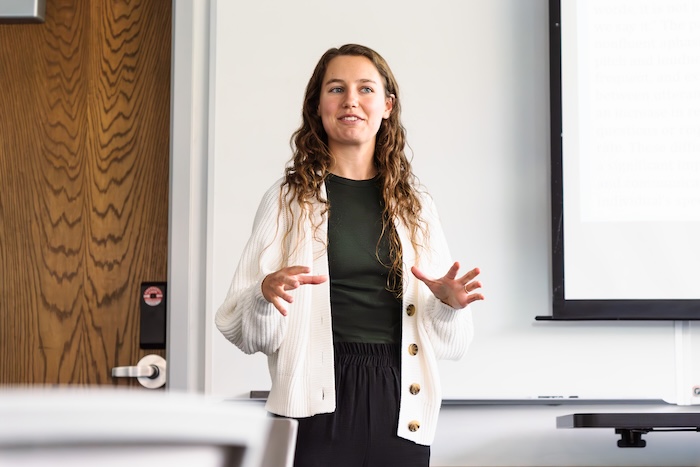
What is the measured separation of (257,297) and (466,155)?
1189mm

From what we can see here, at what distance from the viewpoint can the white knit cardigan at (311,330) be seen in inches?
65.4

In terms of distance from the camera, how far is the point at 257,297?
1625 mm

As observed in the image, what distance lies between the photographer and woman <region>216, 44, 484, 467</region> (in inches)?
65.4

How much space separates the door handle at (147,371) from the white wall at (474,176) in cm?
22

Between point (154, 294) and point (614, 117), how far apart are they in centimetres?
150

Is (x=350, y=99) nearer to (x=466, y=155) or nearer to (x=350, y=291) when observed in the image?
(x=350, y=291)

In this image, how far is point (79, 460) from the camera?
0.58 meters

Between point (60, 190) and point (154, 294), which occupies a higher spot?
point (60, 190)

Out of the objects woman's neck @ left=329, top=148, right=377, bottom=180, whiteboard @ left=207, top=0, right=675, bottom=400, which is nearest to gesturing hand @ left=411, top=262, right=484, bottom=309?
woman's neck @ left=329, top=148, right=377, bottom=180

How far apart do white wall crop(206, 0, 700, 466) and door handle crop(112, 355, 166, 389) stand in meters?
0.22

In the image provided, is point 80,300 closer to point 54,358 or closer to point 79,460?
point 54,358

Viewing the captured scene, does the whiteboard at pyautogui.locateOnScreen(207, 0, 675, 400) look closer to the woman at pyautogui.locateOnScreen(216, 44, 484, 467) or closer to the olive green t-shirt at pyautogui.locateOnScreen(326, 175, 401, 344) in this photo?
the woman at pyautogui.locateOnScreen(216, 44, 484, 467)

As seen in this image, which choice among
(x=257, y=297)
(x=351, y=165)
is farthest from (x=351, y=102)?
(x=257, y=297)

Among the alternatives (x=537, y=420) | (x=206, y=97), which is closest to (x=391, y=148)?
(x=206, y=97)
